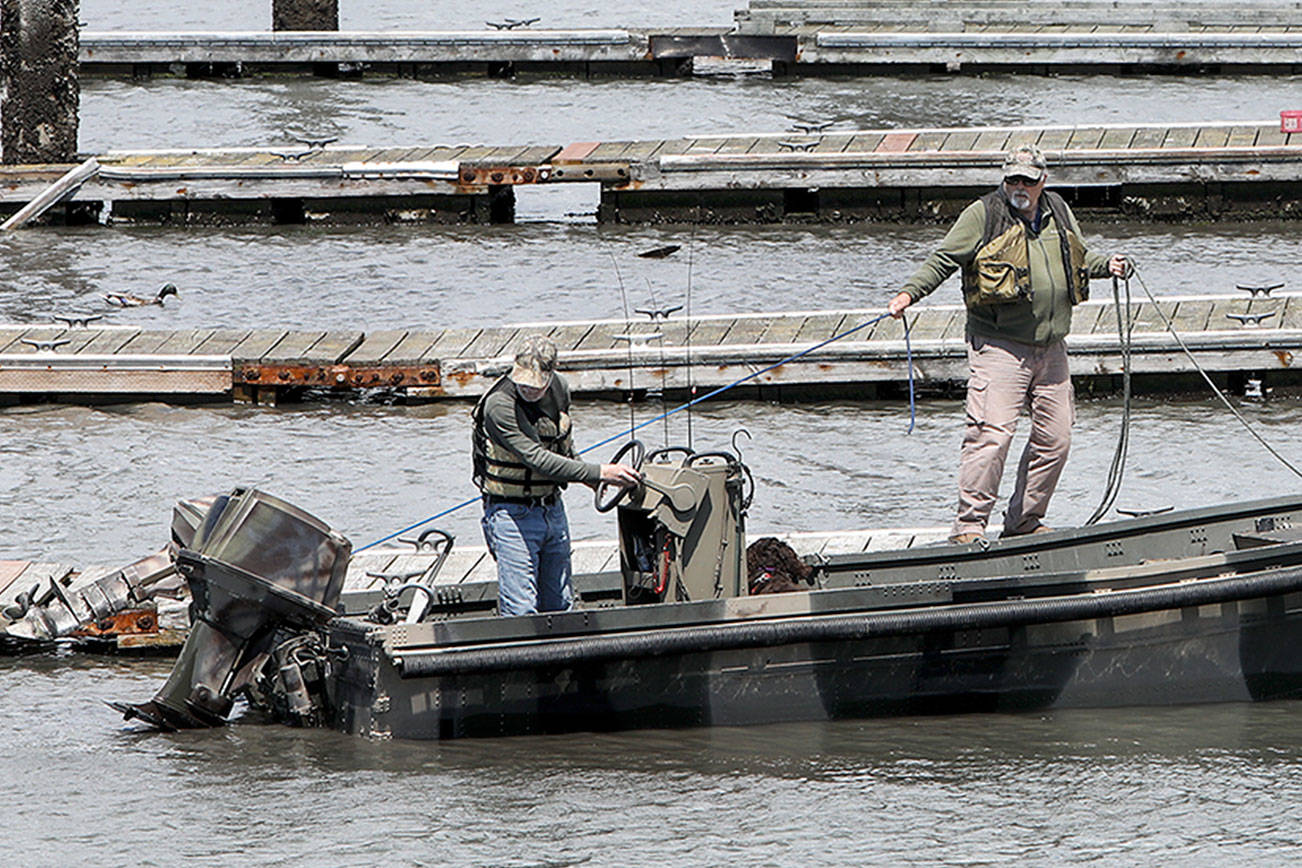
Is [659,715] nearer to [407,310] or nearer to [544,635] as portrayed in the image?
[544,635]

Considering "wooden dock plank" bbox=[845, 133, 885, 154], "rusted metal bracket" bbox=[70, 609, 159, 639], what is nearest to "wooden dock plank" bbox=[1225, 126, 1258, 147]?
"wooden dock plank" bbox=[845, 133, 885, 154]

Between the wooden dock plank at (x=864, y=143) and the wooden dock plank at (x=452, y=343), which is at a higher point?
the wooden dock plank at (x=864, y=143)

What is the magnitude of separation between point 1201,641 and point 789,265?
301 inches

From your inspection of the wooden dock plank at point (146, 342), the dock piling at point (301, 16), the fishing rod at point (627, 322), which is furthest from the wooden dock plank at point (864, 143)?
the dock piling at point (301, 16)

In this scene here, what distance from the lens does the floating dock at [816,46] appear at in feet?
68.9

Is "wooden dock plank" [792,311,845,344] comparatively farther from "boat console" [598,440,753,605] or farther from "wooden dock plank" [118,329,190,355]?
"boat console" [598,440,753,605]

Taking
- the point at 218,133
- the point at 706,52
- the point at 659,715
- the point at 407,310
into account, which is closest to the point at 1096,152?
the point at 407,310

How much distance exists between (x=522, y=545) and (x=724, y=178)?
8927mm

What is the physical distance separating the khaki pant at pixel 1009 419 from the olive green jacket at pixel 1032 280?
9 centimetres

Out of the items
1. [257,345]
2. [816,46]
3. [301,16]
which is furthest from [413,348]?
[301,16]

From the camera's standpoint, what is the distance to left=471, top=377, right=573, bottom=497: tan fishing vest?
23.5ft

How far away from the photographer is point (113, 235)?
16.1 m

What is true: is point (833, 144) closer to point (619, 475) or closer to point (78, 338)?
point (78, 338)

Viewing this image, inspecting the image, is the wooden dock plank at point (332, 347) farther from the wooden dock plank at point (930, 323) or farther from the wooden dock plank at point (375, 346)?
the wooden dock plank at point (930, 323)
